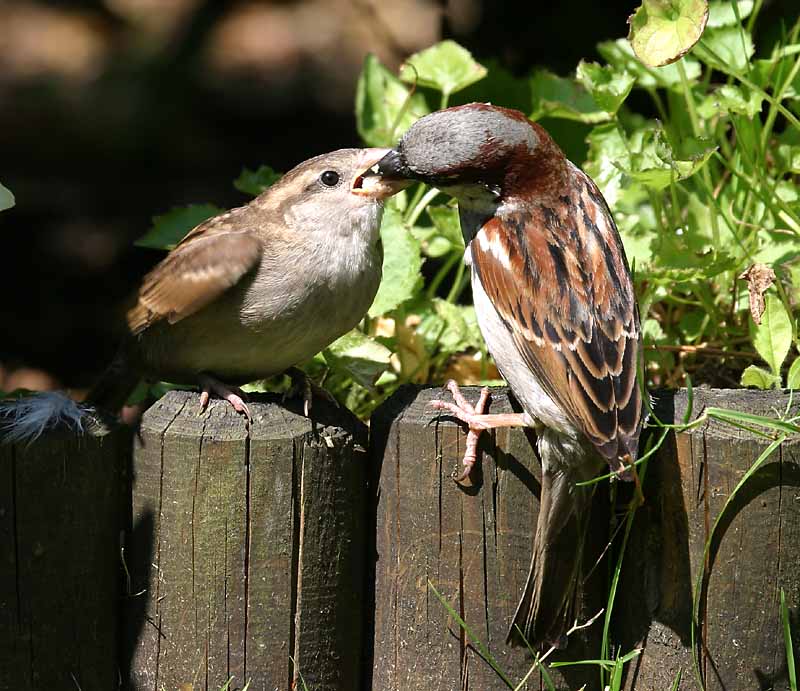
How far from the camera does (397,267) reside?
136 inches

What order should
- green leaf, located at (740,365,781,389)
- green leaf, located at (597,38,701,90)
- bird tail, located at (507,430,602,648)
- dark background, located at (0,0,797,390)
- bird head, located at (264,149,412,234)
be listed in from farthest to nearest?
dark background, located at (0,0,797,390) < green leaf, located at (597,38,701,90) < bird head, located at (264,149,412,234) < green leaf, located at (740,365,781,389) < bird tail, located at (507,430,602,648)

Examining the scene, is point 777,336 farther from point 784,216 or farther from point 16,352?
point 16,352

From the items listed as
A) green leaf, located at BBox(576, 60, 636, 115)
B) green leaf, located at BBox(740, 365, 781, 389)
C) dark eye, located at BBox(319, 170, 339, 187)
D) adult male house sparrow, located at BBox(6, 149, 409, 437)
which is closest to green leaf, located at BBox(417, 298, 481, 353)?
adult male house sparrow, located at BBox(6, 149, 409, 437)

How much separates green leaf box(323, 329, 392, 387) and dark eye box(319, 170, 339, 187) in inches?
15.9

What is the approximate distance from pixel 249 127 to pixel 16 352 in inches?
52.7

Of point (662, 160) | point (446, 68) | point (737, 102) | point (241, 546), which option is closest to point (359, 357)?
point (241, 546)

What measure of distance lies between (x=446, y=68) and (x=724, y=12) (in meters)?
0.81

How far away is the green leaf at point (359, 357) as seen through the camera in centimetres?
326

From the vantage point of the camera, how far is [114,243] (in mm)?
5148

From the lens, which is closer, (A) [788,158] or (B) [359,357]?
(B) [359,357]

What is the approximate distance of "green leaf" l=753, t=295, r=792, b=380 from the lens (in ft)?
9.76

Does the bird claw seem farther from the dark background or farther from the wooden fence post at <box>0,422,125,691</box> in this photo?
the dark background

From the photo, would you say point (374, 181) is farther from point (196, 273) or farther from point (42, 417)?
point (42, 417)

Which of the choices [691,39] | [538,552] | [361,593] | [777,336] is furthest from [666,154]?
[361,593]
